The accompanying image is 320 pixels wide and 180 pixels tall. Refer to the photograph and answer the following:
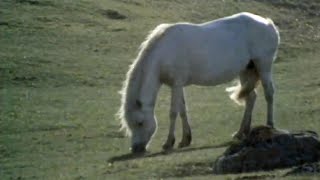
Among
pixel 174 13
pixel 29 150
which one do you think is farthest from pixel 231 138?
pixel 174 13

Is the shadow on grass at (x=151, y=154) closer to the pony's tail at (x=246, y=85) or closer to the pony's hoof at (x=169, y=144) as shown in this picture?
the pony's hoof at (x=169, y=144)

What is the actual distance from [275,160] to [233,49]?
5.91 metres

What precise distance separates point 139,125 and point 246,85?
3.45m

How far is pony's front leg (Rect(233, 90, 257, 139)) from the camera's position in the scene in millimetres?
19191

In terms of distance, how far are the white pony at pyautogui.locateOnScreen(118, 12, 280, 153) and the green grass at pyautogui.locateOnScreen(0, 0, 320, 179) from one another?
83cm

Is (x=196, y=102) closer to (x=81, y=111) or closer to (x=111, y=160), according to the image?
(x=81, y=111)

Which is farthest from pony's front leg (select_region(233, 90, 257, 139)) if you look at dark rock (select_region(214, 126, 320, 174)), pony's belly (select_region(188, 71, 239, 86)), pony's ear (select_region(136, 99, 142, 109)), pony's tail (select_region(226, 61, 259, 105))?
dark rock (select_region(214, 126, 320, 174))

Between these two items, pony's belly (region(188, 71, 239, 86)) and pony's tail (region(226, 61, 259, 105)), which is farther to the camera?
pony's tail (region(226, 61, 259, 105))

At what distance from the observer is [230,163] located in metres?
14.0

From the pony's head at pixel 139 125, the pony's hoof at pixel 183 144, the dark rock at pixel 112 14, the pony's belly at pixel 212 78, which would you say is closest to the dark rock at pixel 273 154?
the pony's head at pixel 139 125

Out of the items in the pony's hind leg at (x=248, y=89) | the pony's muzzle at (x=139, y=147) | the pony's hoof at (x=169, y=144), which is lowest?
the pony's hoof at (x=169, y=144)

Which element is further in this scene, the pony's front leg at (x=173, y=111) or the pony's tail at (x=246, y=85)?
the pony's tail at (x=246, y=85)

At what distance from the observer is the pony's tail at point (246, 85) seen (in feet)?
65.0

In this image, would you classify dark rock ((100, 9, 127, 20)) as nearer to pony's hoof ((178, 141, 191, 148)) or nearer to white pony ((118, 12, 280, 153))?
white pony ((118, 12, 280, 153))
